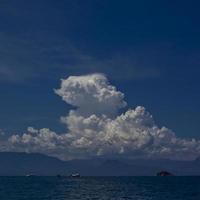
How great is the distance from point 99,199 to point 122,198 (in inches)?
284

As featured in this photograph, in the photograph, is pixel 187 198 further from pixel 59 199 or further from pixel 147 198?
pixel 59 199

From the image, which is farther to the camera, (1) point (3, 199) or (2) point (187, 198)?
(2) point (187, 198)

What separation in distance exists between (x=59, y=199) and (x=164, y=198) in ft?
93.7

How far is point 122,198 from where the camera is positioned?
128 metres

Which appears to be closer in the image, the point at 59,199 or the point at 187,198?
the point at 59,199

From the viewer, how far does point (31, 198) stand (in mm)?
125375

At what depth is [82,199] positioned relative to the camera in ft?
406

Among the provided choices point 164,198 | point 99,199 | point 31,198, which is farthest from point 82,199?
point 164,198

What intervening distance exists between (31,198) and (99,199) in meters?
17.9


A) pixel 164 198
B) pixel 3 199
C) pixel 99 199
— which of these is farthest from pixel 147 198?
pixel 3 199

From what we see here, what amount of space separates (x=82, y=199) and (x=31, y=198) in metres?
13.5

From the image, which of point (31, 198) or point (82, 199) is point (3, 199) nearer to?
point (31, 198)

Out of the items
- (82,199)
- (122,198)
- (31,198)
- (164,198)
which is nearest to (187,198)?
(164,198)

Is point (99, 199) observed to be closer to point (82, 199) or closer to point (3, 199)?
point (82, 199)
